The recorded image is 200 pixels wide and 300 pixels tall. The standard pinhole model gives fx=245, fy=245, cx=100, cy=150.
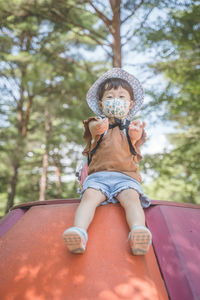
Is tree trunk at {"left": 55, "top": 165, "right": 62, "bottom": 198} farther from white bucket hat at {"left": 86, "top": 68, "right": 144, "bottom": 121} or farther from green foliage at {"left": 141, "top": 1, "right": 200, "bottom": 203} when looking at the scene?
white bucket hat at {"left": 86, "top": 68, "right": 144, "bottom": 121}

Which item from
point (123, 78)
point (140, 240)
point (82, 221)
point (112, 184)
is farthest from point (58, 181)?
point (140, 240)

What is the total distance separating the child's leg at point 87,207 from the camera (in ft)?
5.29

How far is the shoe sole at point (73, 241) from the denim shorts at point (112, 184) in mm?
539

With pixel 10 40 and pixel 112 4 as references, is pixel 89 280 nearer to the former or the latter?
pixel 112 4

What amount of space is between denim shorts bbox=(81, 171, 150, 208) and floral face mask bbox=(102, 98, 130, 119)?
604 mm

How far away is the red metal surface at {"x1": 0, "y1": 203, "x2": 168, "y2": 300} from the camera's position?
51.2 inches

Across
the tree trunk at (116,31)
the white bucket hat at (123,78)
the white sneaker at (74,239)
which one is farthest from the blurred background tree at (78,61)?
the white sneaker at (74,239)

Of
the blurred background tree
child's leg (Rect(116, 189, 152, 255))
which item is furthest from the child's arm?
the blurred background tree

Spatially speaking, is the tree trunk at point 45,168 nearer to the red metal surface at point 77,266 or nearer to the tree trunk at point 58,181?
the tree trunk at point 58,181

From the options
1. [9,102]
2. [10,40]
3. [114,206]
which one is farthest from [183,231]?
[9,102]

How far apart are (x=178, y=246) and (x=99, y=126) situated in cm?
113

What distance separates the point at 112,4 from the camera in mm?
5852

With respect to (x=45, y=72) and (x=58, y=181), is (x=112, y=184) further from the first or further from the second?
(x=58, y=181)

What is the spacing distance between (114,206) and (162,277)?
22.6 inches
